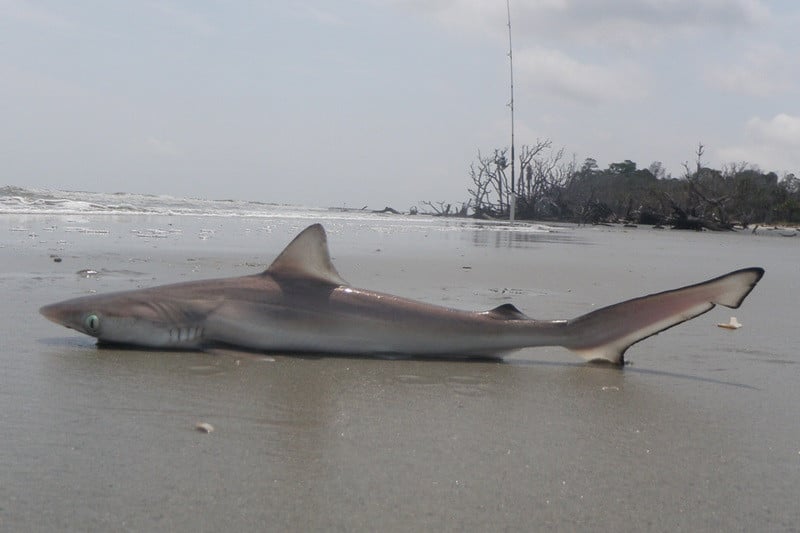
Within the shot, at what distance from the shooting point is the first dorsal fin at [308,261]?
4488 millimetres

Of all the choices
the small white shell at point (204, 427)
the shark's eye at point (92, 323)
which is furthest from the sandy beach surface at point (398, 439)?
the shark's eye at point (92, 323)

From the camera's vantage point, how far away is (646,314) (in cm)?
410

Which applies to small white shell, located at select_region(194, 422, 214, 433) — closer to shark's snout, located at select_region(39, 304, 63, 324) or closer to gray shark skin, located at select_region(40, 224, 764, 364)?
gray shark skin, located at select_region(40, 224, 764, 364)

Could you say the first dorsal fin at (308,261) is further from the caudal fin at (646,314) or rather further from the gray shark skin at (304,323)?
the caudal fin at (646,314)

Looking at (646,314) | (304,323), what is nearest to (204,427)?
(304,323)

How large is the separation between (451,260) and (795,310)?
5053 mm

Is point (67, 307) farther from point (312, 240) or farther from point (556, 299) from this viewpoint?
point (556, 299)

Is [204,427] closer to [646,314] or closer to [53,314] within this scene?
[53,314]

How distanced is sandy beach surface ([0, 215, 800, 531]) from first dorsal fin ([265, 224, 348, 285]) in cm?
45

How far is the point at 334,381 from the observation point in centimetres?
388

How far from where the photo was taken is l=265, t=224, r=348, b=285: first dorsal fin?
449 centimetres

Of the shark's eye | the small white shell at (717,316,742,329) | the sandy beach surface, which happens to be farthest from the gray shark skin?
the small white shell at (717,316,742,329)

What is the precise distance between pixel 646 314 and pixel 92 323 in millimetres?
2689

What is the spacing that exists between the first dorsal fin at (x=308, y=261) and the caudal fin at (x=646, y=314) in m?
1.26
